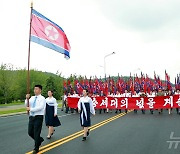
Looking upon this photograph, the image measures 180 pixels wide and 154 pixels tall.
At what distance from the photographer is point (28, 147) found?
9.15 meters

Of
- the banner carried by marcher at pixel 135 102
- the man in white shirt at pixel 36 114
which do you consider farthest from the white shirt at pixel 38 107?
the banner carried by marcher at pixel 135 102

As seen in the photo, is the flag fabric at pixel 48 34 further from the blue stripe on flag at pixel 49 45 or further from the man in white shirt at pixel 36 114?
the man in white shirt at pixel 36 114

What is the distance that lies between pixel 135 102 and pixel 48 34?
14248 millimetres

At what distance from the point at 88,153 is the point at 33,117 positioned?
171cm

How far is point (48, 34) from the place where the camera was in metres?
11.6

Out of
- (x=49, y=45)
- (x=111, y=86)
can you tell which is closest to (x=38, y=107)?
(x=49, y=45)

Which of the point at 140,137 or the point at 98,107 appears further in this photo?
the point at 98,107

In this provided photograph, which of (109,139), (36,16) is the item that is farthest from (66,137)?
(36,16)

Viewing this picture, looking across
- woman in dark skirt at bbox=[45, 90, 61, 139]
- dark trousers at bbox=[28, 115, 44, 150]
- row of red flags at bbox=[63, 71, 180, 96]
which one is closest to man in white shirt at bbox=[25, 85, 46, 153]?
dark trousers at bbox=[28, 115, 44, 150]

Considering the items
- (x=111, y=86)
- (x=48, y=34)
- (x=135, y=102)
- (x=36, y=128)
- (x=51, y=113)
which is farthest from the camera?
(x=111, y=86)

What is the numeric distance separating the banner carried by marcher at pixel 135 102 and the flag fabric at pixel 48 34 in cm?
1227

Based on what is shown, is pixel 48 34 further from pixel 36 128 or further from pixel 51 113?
pixel 36 128

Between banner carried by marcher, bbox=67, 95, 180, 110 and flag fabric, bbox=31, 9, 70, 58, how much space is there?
12265mm

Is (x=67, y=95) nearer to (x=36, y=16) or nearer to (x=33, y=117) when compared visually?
(x=36, y=16)
